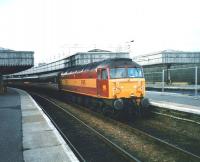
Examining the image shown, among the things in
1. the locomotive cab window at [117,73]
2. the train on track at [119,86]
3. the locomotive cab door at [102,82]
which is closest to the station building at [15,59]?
the train on track at [119,86]

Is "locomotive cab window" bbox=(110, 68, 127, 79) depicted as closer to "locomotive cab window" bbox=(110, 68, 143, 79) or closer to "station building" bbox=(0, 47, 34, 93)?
"locomotive cab window" bbox=(110, 68, 143, 79)

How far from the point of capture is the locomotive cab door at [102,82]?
15609 millimetres

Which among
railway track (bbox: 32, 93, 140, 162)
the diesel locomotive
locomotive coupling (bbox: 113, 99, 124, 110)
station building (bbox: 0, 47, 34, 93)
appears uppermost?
station building (bbox: 0, 47, 34, 93)

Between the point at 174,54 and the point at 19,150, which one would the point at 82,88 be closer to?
the point at 19,150

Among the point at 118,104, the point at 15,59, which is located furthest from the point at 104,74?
the point at 15,59

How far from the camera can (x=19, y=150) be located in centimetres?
916

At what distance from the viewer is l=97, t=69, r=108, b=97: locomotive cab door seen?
Answer: 15609 millimetres

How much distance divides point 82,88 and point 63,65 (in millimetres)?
43136

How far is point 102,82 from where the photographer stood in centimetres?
1608

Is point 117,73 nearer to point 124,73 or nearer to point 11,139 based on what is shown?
point 124,73

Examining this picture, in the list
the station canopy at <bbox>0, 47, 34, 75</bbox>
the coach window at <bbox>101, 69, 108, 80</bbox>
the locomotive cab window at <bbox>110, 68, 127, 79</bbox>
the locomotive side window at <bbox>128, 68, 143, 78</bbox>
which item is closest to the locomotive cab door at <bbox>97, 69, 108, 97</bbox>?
the coach window at <bbox>101, 69, 108, 80</bbox>

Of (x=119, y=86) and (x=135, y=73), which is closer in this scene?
(x=119, y=86)

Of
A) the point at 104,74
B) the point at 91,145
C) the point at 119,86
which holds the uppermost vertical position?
the point at 104,74

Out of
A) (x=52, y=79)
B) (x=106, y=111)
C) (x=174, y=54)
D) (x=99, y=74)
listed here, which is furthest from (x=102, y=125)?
(x=174, y=54)
